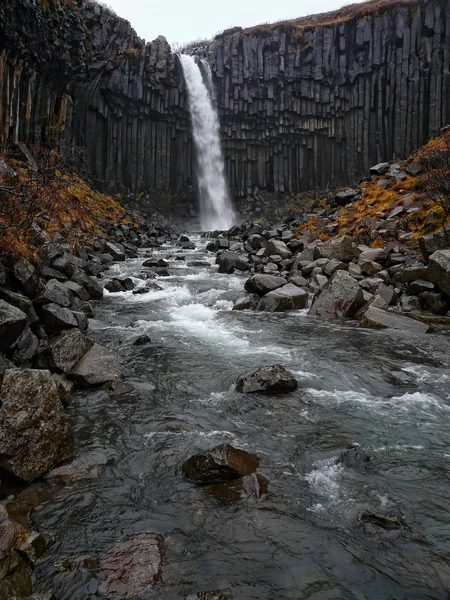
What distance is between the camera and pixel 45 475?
4.42m

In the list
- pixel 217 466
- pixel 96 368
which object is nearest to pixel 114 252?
pixel 96 368

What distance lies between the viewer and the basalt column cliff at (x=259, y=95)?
103ft

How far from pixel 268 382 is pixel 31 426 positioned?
358 centimetres

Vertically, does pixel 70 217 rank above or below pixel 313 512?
above

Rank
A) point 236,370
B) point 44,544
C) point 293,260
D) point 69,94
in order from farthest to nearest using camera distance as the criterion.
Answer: point 69,94 < point 293,260 < point 236,370 < point 44,544

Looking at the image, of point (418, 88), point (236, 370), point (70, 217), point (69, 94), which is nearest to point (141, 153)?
point (69, 94)

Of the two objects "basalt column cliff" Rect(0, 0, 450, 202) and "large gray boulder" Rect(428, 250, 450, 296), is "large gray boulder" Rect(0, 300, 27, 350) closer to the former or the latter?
"large gray boulder" Rect(428, 250, 450, 296)

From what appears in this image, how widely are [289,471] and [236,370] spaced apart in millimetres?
3179

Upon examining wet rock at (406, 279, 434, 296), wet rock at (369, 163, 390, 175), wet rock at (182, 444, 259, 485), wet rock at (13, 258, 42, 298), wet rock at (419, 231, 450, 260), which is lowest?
wet rock at (182, 444, 259, 485)

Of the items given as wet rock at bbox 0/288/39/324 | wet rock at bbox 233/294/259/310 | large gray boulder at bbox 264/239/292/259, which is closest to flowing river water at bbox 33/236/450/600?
wet rock at bbox 0/288/39/324

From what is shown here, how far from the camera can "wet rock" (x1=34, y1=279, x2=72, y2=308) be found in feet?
26.8

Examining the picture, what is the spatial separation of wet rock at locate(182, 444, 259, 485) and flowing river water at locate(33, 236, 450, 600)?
0.58 feet

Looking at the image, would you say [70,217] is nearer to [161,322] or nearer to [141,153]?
[161,322]

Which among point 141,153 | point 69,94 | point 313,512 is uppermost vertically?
point 69,94
